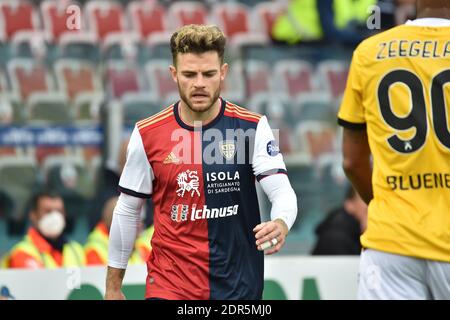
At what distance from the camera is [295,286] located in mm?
8781

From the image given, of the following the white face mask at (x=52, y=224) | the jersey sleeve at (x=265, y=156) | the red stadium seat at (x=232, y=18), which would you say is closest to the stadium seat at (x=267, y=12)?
the red stadium seat at (x=232, y=18)

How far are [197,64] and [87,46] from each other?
22.4 ft

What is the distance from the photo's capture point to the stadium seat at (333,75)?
1309cm

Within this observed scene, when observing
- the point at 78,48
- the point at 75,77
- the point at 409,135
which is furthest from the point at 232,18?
the point at 409,135

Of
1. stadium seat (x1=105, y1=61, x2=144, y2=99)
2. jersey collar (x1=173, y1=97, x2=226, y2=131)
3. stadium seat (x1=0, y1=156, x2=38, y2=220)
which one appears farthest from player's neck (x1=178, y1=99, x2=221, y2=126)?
stadium seat (x1=105, y1=61, x2=144, y2=99)

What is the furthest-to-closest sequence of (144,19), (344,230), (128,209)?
1. (144,19)
2. (344,230)
3. (128,209)

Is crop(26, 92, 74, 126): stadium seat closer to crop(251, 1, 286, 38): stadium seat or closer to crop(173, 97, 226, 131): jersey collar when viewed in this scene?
crop(251, 1, 286, 38): stadium seat

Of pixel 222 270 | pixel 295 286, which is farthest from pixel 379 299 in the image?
pixel 295 286

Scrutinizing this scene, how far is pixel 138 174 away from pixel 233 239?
626 millimetres

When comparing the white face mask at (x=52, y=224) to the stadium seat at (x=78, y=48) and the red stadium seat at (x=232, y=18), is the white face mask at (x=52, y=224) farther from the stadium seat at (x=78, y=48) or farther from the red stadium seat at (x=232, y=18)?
the red stadium seat at (x=232, y=18)

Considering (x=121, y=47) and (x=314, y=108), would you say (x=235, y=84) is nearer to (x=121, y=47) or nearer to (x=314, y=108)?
(x=314, y=108)

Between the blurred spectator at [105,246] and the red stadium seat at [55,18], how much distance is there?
313 cm

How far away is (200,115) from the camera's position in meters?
6.25

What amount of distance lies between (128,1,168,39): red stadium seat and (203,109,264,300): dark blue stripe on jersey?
7.50 m
